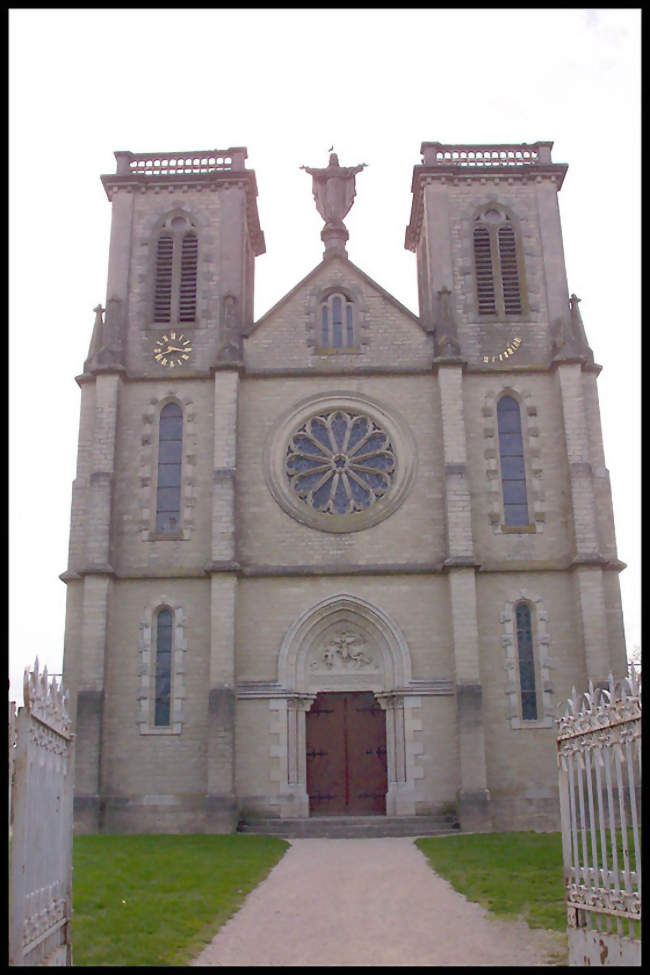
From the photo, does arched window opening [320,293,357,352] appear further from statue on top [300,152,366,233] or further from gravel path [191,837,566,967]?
gravel path [191,837,566,967]

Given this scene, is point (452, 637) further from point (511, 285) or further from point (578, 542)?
point (511, 285)

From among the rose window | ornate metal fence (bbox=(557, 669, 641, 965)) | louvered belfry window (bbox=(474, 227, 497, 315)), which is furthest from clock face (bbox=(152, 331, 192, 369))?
ornate metal fence (bbox=(557, 669, 641, 965))

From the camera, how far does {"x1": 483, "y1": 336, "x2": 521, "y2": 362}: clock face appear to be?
2588cm

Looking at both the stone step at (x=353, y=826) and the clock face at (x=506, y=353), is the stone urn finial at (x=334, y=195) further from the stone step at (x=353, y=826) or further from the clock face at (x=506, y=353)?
the stone step at (x=353, y=826)

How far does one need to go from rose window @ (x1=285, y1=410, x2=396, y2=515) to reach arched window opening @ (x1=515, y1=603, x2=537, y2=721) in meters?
4.83

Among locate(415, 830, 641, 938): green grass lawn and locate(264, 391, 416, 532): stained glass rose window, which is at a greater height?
locate(264, 391, 416, 532): stained glass rose window

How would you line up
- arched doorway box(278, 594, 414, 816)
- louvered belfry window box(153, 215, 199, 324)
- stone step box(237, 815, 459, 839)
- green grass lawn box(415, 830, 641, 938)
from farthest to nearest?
louvered belfry window box(153, 215, 199, 324) → arched doorway box(278, 594, 414, 816) → stone step box(237, 815, 459, 839) → green grass lawn box(415, 830, 641, 938)

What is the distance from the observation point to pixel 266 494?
24656mm

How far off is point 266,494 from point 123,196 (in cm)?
1075

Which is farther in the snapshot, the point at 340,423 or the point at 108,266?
the point at 108,266

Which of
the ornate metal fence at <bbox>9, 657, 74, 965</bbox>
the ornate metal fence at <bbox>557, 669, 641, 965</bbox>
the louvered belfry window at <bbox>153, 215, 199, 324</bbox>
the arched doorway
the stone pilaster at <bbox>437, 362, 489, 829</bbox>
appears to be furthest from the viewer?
the louvered belfry window at <bbox>153, 215, 199, 324</bbox>

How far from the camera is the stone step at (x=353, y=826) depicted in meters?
20.5

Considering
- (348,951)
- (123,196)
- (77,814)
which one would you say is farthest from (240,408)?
(348,951)

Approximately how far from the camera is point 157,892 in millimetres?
12094
